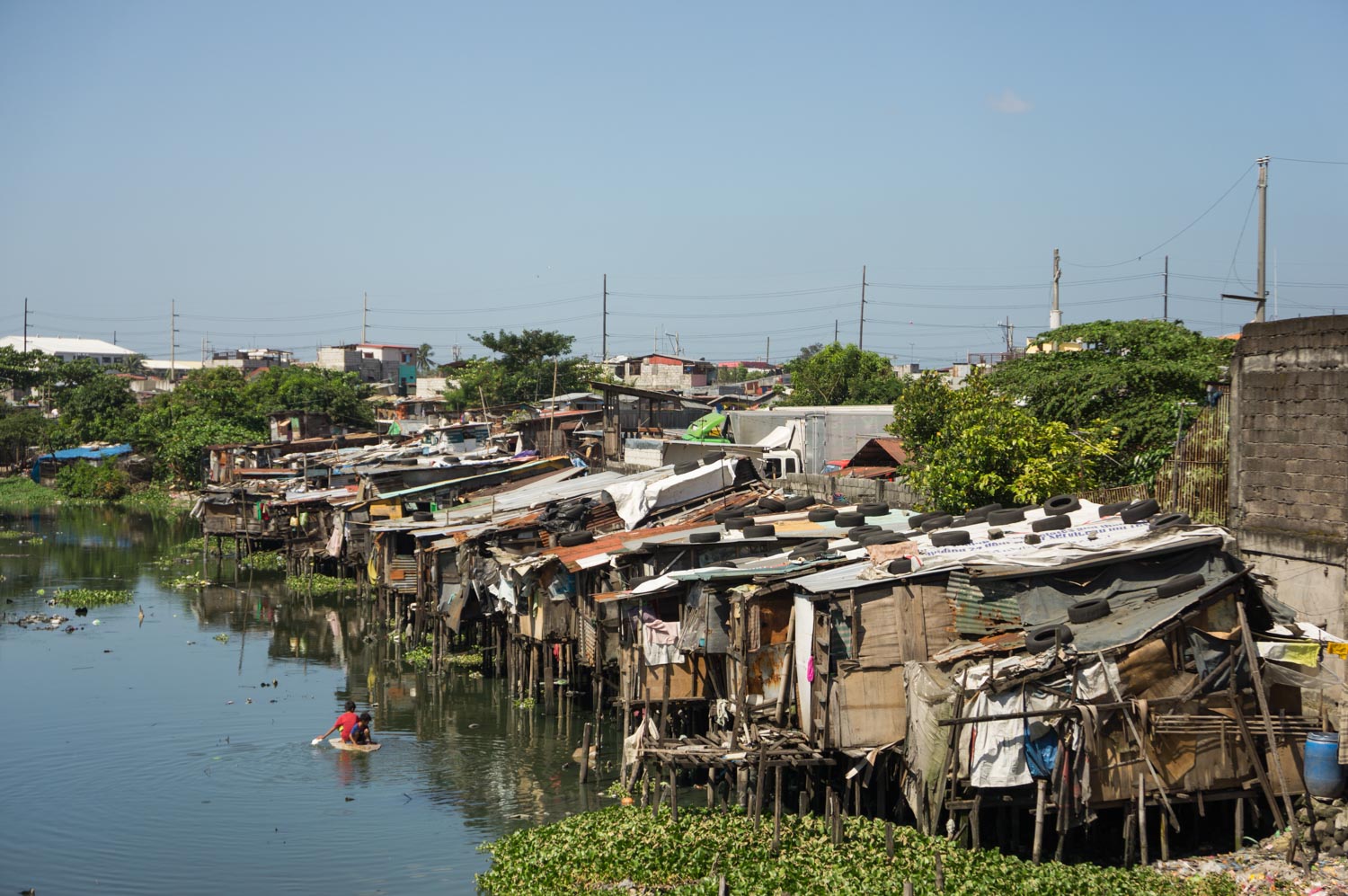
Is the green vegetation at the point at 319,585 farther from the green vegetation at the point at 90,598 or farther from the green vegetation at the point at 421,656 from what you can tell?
the green vegetation at the point at 421,656

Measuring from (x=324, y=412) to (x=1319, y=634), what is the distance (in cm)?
5538

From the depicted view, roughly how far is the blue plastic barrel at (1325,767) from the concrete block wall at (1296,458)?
182cm

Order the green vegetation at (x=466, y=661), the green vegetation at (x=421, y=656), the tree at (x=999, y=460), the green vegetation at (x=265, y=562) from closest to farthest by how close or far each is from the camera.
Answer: the tree at (x=999, y=460) < the green vegetation at (x=466, y=661) < the green vegetation at (x=421, y=656) < the green vegetation at (x=265, y=562)

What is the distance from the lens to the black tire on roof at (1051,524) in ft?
53.1

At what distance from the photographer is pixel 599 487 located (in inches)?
1169

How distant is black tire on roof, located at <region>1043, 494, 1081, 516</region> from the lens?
17.7 meters

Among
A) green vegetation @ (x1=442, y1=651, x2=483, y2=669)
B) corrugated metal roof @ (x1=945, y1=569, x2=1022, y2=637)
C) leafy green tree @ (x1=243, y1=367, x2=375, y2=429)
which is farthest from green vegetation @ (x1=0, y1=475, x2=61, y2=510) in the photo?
corrugated metal roof @ (x1=945, y1=569, x2=1022, y2=637)

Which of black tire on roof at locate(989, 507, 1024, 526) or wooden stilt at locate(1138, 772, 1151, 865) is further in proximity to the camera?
black tire on roof at locate(989, 507, 1024, 526)

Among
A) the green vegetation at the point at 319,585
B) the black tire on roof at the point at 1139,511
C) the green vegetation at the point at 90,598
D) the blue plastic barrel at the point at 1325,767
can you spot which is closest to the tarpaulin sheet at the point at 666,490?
the black tire on roof at the point at 1139,511

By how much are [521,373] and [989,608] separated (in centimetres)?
5202

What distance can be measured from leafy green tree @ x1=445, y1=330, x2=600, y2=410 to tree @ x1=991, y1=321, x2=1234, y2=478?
124 ft

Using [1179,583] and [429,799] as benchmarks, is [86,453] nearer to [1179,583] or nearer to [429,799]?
[429,799]

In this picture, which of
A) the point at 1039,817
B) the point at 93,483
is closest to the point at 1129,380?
the point at 1039,817

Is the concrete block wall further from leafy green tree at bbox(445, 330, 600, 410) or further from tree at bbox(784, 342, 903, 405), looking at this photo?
leafy green tree at bbox(445, 330, 600, 410)
